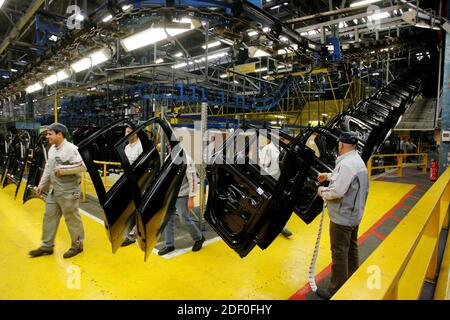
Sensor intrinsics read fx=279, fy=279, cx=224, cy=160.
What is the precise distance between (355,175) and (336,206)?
366 millimetres

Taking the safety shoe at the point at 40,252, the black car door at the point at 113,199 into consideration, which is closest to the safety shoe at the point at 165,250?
the black car door at the point at 113,199

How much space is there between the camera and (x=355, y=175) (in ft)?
8.96

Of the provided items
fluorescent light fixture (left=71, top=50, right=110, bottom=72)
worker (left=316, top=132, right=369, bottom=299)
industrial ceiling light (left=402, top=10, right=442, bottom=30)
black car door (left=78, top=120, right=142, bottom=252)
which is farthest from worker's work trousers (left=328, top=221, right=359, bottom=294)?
fluorescent light fixture (left=71, top=50, right=110, bottom=72)

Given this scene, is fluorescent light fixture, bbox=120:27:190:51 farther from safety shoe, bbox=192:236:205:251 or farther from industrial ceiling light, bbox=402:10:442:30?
industrial ceiling light, bbox=402:10:442:30

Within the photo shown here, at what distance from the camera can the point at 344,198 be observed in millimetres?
2805

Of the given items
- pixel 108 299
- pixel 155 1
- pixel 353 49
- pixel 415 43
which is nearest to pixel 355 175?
pixel 108 299

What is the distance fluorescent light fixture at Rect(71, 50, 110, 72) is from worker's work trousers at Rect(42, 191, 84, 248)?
318 centimetres

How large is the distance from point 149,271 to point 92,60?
15.7ft

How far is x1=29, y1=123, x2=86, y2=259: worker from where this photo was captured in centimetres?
375

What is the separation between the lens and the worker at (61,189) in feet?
12.3

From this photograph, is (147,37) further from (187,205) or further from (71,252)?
(71,252)

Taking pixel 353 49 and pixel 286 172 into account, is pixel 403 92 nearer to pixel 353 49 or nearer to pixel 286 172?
pixel 353 49

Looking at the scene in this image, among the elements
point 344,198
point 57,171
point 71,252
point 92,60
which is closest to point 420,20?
point 344,198

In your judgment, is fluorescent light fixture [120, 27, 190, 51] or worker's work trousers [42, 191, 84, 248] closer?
worker's work trousers [42, 191, 84, 248]
